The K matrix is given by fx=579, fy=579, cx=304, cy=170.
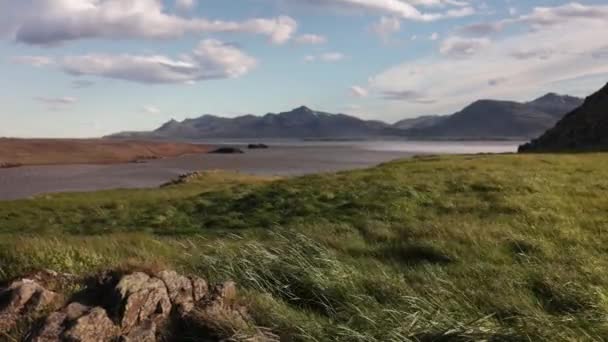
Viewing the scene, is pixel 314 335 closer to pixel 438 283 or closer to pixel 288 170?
pixel 438 283

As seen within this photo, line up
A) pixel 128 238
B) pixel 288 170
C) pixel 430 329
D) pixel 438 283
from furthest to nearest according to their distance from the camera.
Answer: pixel 288 170
pixel 128 238
pixel 438 283
pixel 430 329

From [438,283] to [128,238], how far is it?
882 centimetres

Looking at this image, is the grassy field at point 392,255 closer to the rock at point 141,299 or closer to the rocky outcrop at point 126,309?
the rocky outcrop at point 126,309

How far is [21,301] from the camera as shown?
8.18m

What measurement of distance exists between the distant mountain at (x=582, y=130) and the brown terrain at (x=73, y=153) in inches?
2873

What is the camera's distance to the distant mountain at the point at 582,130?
8988cm

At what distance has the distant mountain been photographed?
89.9 m

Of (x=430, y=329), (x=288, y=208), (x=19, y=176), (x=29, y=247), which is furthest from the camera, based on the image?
(x=19, y=176)

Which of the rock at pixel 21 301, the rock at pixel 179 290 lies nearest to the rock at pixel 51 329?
the rock at pixel 21 301

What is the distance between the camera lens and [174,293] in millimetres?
8602

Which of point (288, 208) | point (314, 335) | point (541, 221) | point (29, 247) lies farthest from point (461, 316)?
point (288, 208)

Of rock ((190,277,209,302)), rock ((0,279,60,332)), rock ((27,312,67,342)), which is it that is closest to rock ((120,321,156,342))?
rock ((27,312,67,342))

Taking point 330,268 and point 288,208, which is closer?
point 330,268

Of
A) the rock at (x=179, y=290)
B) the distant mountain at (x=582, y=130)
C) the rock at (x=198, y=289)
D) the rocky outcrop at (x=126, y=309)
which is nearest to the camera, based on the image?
the rocky outcrop at (x=126, y=309)
